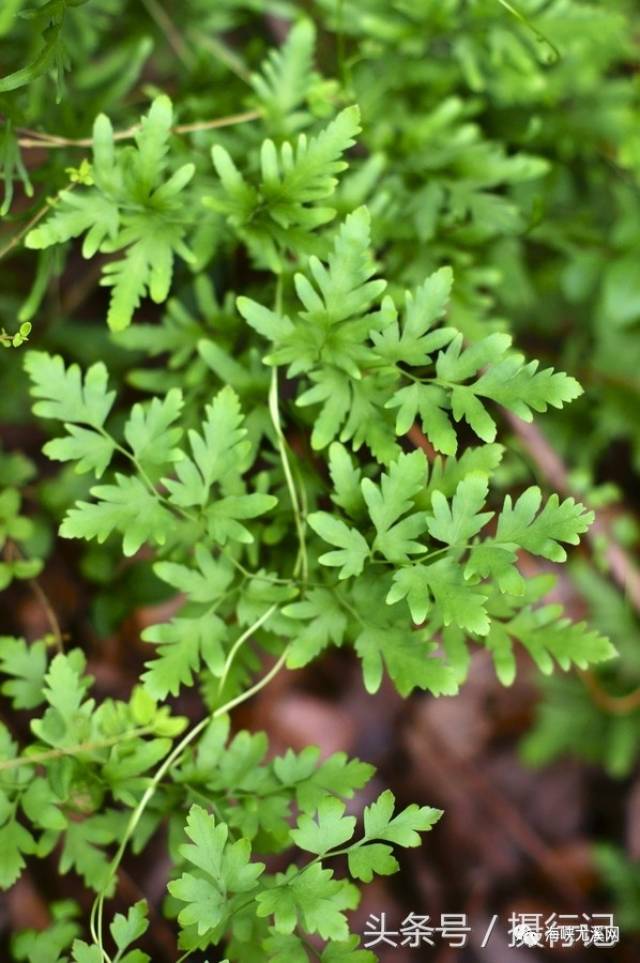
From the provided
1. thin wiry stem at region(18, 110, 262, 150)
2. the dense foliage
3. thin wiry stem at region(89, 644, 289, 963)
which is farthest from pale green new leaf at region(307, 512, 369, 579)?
thin wiry stem at region(18, 110, 262, 150)

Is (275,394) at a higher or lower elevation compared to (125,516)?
higher

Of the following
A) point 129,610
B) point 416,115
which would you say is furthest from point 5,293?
point 416,115

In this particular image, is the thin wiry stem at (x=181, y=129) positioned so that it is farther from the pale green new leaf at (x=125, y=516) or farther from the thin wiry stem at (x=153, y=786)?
the thin wiry stem at (x=153, y=786)

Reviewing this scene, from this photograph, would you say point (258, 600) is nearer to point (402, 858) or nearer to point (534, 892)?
point (402, 858)

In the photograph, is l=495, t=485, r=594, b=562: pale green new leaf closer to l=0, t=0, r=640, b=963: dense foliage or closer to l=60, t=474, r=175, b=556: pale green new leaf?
l=0, t=0, r=640, b=963: dense foliage

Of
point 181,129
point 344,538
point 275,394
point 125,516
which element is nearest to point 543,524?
point 344,538

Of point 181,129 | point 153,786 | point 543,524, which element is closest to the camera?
point 543,524

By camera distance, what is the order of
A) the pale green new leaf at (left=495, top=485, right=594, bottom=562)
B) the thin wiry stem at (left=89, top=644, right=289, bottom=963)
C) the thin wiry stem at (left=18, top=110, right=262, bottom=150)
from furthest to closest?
the thin wiry stem at (left=18, top=110, right=262, bottom=150) < the thin wiry stem at (left=89, top=644, right=289, bottom=963) < the pale green new leaf at (left=495, top=485, right=594, bottom=562)

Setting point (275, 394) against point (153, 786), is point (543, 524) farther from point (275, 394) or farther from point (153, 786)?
point (153, 786)

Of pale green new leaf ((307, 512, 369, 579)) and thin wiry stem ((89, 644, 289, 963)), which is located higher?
pale green new leaf ((307, 512, 369, 579))
